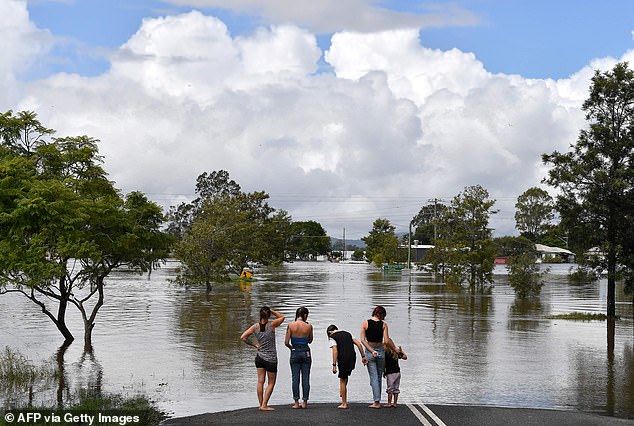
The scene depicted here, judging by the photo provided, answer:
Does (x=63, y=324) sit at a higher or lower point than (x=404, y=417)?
higher

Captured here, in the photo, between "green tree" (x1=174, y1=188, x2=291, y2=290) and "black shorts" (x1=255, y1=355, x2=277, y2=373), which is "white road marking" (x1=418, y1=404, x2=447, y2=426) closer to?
"black shorts" (x1=255, y1=355, x2=277, y2=373)

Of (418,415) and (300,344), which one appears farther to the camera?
(300,344)

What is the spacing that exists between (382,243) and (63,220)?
12295cm

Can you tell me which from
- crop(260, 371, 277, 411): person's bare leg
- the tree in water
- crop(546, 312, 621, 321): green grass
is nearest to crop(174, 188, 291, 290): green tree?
the tree in water

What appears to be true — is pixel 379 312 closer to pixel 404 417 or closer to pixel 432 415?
pixel 404 417

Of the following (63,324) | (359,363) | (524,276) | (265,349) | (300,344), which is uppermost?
(524,276)

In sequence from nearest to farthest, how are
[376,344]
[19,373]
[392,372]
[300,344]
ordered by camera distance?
[300,344]
[376,344]
[392,372]
[19,373]

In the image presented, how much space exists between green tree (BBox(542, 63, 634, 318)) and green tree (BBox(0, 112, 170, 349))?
19307mm

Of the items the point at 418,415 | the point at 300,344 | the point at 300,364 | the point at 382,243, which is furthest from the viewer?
the point at 382,243

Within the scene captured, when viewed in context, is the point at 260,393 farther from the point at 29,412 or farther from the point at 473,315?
the point at 473,315

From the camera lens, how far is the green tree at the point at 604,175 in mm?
35688

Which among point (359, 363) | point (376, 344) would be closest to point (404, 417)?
point (376, 344)

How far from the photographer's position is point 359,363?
21766mm

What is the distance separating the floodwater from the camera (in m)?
16.7
